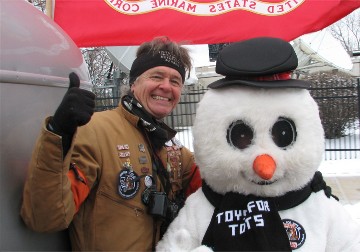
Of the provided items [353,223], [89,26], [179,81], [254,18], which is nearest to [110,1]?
[89,26]

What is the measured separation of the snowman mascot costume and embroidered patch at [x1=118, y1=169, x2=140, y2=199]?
361mm

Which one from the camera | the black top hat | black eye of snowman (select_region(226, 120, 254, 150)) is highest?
the black top hat

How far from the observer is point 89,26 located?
2.56 meters

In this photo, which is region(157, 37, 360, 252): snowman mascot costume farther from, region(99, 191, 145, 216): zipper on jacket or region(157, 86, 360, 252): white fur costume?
region(99, 191, 145, 216): zipper on jacket

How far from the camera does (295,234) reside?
5.49 feet

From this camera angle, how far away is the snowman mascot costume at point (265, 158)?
1.65 m

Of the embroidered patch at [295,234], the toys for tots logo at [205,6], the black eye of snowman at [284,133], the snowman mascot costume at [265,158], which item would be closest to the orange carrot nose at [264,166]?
the snowman mascot costume at [265,158]

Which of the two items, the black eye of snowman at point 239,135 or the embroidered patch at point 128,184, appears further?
the embroidered patch at point 128,184

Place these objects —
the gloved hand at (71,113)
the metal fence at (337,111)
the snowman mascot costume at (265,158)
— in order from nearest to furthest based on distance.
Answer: the gloved hand at (71,113)
the snowman mascot costume at (265,158)
the metal fence at (337,111)

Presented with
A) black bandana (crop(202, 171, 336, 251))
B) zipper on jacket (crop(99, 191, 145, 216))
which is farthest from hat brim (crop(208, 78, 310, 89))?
zipper on jacket (crop(99, 191, 145, 216))

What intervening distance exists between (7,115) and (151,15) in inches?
55.2

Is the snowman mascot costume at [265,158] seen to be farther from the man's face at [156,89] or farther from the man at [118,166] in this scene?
the man's face at [156,89]

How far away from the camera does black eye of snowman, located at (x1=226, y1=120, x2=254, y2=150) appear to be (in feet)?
5.48

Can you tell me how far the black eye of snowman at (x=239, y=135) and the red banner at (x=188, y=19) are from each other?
1029 millimetres
